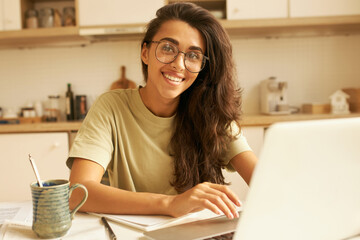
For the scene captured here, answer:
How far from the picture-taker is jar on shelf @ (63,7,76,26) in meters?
2.89

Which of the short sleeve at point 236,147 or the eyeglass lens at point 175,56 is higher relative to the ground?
the eyeglass lens at point 175,56

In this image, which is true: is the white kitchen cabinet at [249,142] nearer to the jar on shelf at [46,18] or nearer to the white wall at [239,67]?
the white wall at [239,67]

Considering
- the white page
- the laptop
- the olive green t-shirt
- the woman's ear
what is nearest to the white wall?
the woman's ear

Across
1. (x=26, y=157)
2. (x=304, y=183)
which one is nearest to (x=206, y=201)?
(x=304, y=183)

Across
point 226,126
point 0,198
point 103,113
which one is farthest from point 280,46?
point 0,198

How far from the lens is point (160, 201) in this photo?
906 mm

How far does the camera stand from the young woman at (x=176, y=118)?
4.13 ft

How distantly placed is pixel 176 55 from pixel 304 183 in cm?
79

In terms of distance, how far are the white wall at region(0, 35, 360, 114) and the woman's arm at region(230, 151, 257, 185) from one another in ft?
6.21

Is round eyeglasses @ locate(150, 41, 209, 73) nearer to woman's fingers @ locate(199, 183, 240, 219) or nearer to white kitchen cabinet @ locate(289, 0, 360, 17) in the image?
woman's fingers @ locate(199, 183, 240, 219)

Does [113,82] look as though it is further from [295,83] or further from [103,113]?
[103,113]

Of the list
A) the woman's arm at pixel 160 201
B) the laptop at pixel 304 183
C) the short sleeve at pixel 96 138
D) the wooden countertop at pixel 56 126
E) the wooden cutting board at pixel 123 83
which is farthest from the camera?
the wooden cutting board at pixel 123 83

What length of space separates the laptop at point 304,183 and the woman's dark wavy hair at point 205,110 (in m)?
0.69

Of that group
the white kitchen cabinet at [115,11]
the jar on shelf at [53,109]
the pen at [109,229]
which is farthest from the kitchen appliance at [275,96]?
the pen at [109,229]
